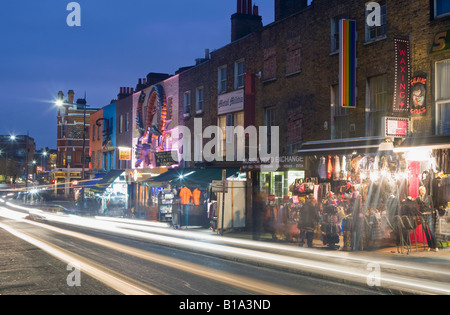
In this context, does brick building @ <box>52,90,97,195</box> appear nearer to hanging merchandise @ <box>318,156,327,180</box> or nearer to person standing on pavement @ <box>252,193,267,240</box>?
person standing on pavement @ <box>252,193,267,240</box>

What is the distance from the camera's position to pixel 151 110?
130 ft

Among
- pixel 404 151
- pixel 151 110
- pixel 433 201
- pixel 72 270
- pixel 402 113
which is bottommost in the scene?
pixel 72 270

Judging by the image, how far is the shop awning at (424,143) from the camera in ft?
51.3

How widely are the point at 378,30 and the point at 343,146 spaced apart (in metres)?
4.52

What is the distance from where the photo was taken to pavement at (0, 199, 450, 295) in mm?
10500

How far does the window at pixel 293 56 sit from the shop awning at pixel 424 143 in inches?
304

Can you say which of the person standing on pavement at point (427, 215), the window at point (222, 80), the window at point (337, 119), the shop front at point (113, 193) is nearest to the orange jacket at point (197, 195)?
the window at point (222, 80)

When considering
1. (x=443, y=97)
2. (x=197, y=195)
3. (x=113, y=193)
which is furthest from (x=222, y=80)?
(x=113, y=193)

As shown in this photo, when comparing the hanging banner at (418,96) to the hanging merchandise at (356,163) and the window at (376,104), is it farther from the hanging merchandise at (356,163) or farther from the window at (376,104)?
the hanging merchandise at (356,163)

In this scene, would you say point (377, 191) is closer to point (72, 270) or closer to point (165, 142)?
point (72, 270)

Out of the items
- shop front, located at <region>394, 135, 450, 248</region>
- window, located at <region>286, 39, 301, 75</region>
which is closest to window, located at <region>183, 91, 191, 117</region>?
window, located at <region>286, 39, 301, 75</region>
